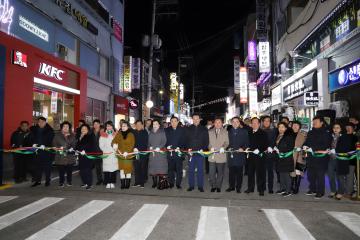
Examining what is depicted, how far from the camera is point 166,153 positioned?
31.5ft

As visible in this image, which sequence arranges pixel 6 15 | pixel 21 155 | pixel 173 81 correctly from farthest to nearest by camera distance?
pixel 173 81
pixel 6 15
pixel 21 155

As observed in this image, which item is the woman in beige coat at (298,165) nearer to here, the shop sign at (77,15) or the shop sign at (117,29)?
the shop sign at (77,15)

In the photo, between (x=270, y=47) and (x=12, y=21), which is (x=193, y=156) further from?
(x=270, y=47)

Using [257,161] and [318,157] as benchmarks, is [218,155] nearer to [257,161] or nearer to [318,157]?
[257,161]

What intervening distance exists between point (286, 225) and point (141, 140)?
17.6 ft

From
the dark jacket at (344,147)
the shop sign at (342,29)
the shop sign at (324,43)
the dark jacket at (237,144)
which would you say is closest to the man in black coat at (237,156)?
the dark jacket at (237,144)

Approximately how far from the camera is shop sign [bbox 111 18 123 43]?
79.2ft

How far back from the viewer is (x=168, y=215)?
249 inches

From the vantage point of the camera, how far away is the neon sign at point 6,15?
11.5 meters

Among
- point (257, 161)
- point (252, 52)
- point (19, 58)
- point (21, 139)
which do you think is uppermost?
point (252, 52)

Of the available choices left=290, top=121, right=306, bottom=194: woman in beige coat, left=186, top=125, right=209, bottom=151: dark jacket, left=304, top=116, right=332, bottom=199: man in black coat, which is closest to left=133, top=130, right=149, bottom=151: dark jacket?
left=186, top=125, right=209, bottom=151: dark jacket

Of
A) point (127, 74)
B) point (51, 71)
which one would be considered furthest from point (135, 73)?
point (51, 71)

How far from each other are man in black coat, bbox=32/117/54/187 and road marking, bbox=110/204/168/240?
3961mm

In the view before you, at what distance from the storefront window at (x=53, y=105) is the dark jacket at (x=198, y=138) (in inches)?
294
